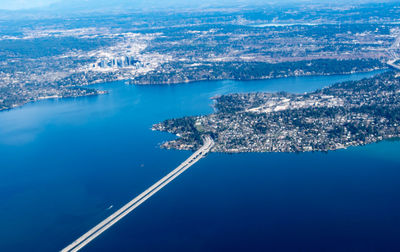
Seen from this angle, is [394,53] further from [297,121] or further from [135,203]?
[135,203]

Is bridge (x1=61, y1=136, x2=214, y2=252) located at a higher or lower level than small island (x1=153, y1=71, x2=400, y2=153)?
lower

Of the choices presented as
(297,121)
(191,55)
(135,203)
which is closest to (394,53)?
(191,55)

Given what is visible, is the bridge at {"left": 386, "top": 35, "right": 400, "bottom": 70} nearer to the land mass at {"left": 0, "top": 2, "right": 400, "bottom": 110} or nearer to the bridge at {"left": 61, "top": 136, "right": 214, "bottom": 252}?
the land mass at {"left": 0, "top": 2, "right": 400, "bottom": 110}

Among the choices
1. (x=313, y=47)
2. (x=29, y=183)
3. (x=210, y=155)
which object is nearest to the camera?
(x=29, y=183)

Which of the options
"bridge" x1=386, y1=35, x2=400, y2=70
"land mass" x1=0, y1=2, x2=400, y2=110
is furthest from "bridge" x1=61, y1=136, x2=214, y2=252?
"bridge" x1=386, y1=35, x2=400, y2=70

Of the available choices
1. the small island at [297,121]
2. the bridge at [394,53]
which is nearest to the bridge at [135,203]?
the small island at [297,121]

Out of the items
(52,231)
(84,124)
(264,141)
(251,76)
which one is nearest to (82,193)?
(52,231)

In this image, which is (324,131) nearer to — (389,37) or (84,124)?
(84,124)
